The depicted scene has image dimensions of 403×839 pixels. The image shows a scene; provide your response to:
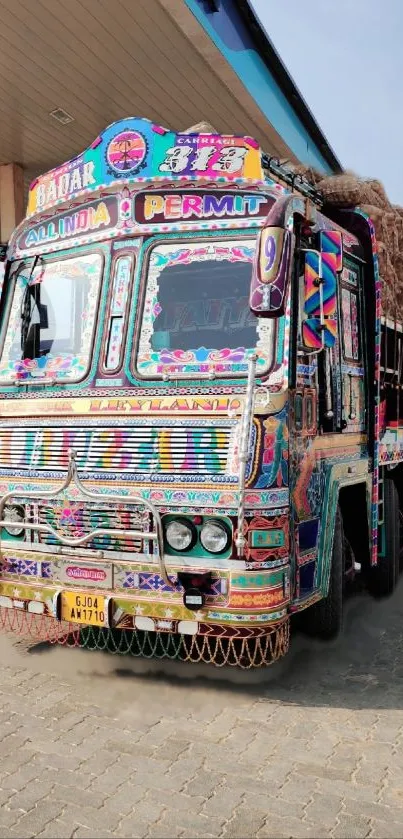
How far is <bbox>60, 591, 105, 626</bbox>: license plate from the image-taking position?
13.9ft

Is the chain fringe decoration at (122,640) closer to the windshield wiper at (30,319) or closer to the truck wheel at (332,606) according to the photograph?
the truck wheel at (332,606)

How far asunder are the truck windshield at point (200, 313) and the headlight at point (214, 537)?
2.99ft

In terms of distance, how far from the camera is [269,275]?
4.00 metres

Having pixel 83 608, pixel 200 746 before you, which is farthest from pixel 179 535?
pixel 200 746

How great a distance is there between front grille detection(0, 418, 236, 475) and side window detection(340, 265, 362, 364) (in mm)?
1826

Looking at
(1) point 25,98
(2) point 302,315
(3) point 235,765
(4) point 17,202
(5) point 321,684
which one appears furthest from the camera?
(4) point 17,202

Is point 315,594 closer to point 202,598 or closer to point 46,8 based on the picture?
point 202,598

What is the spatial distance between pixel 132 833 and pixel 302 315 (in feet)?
9.49

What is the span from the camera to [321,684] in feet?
15.9

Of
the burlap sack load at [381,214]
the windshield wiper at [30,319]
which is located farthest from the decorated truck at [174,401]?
the burlap sack load at [381,214]

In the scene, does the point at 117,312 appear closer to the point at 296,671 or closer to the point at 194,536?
the point at 194,536

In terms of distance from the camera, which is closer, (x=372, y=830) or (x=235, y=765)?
(x=372, y=830)

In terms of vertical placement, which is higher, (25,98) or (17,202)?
(25,98)

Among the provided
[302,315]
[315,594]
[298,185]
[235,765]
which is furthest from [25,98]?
[235,765]
